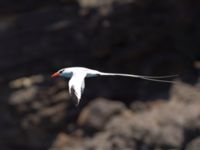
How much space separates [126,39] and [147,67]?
0.83 metres

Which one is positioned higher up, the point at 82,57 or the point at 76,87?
the point at 76,87

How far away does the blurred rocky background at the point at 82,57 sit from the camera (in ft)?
63.1

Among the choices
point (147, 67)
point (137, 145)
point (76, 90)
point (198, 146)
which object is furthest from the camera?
point (147, 67)

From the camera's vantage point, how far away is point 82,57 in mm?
19672

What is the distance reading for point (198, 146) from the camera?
16.4 m

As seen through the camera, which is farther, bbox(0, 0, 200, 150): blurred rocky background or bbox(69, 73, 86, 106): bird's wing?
bbox(0, 0, 200, 150): blurred rocky background

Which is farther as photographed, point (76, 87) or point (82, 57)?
point (82, 57)

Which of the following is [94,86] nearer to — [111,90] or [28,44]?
[111,90]

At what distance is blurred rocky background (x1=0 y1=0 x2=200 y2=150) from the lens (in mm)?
19234

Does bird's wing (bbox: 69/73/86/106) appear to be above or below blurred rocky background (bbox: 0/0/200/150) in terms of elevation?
above

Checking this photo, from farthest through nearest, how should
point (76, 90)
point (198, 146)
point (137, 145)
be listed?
point (137, 145)
point (198, 146)
point (76, 90)

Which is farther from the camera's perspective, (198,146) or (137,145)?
(137,145)

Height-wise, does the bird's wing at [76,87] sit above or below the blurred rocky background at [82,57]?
above

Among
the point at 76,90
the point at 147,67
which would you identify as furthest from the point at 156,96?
the point at 76,90
